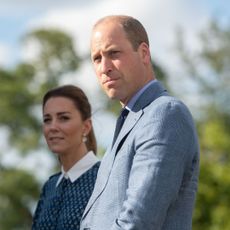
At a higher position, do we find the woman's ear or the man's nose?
the man's nose

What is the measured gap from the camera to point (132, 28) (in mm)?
3770

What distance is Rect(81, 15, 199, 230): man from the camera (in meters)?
3.50

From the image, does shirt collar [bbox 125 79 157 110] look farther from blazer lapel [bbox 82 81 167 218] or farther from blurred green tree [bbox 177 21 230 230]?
blurred green tree [bbox 177 21 230 230]

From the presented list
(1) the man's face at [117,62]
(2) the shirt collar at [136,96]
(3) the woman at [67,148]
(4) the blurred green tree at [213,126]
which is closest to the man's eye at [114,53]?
(1) the man's face at [117,62]

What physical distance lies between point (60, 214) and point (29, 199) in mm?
21171

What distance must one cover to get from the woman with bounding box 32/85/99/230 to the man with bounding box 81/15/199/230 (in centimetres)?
165

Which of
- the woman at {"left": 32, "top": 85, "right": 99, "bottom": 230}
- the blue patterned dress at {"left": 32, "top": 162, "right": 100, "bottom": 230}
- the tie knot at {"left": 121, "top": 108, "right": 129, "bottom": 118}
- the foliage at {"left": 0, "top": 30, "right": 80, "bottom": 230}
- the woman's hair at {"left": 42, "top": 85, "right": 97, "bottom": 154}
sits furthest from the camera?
the foliage at {"left": 0, "top": 30, "right": 80, "bottom": 230}

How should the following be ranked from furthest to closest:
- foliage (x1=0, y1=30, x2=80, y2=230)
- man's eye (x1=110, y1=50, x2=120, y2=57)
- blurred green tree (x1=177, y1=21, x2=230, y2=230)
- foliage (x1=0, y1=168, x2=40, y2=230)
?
foliage (x1=0, y1=30, x2=80, y2=230), foliage (x1=0, y1=168, x2=40, y2=230), blurred green tree (x1=177, y1=21, x2=230, y2=230), man's eye (x1=110, y1=50, x2=120, y2=57)

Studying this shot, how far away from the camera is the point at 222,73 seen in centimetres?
3606

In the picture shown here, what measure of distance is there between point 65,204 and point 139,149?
75.7 inches

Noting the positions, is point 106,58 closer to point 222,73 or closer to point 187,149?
point 187,149

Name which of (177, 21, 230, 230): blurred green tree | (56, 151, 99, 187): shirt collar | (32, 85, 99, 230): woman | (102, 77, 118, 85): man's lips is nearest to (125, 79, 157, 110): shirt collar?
(102, 77, 118, 85): man's lips

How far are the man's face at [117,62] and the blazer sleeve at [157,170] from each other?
0.23 m

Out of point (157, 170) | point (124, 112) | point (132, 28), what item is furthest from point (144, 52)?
point (157, 170)
